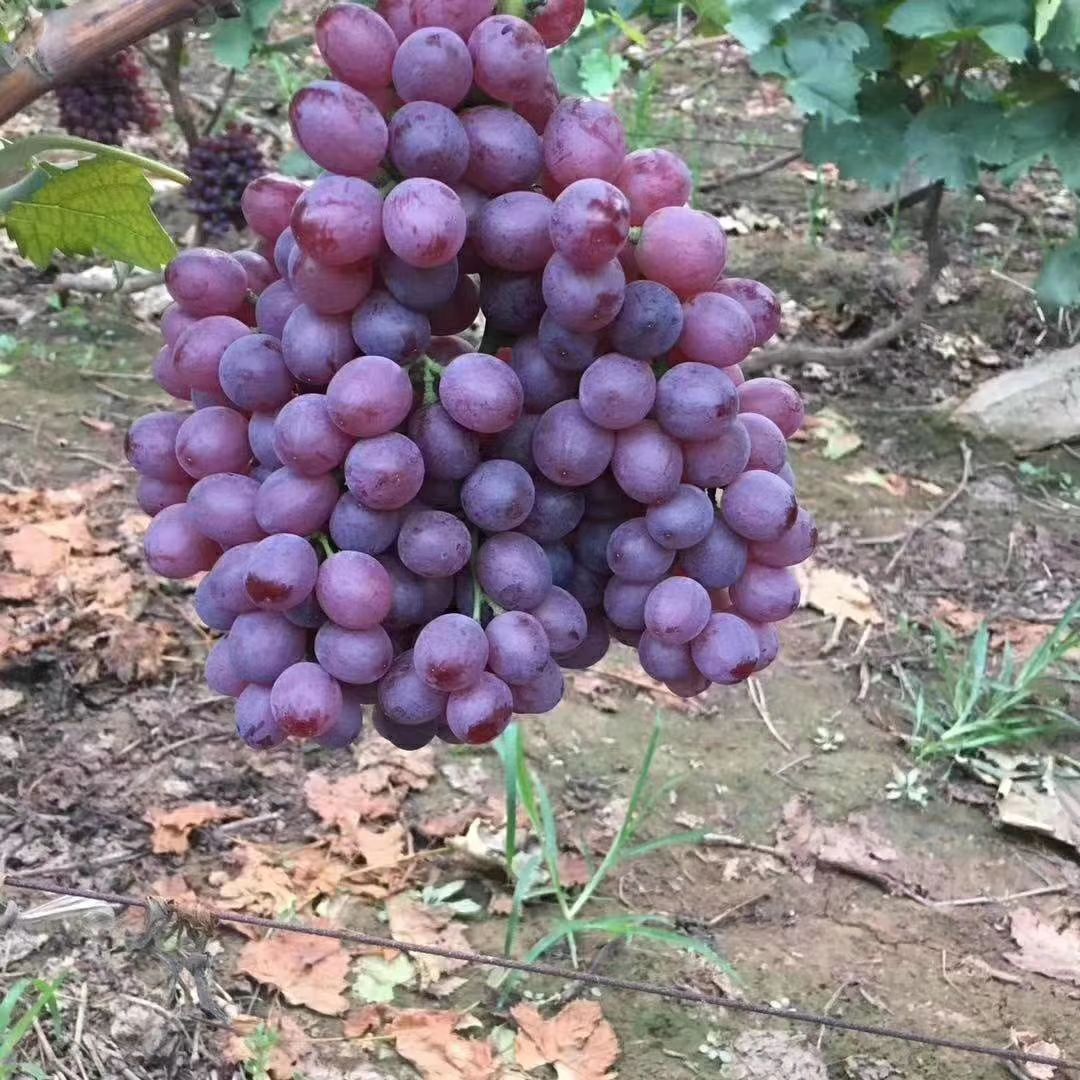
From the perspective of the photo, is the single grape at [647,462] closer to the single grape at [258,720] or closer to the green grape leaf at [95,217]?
the single grape at [258,720]

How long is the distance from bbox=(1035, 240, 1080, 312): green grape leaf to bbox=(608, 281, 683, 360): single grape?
2427 millimetres

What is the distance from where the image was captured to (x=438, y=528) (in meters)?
0.61

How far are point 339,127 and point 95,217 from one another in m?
0.38

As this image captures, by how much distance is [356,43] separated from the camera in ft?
1.87

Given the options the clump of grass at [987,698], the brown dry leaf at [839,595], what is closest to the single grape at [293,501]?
the clump of grass at [987,698]

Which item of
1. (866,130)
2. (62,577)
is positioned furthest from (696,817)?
(866,130)

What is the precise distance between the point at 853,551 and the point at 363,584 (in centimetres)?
203

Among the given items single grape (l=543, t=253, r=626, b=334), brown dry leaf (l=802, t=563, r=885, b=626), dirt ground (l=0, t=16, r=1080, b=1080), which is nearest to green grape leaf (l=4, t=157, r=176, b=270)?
single grape (l=543, t=253, r=626, b=334)

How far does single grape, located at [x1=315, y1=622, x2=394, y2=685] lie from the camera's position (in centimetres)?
62

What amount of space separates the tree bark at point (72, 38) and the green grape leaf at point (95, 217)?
98 millimetres

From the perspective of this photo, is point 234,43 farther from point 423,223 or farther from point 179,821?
point 423,223

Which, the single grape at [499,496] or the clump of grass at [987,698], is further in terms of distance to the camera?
the clump of grass at [987,698]

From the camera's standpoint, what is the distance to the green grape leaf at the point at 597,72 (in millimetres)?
2652

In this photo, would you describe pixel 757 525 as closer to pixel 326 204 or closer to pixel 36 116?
pixel 326 204
